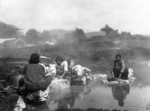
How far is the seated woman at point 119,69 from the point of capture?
1126 cm

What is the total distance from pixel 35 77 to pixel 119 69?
5.24 meters

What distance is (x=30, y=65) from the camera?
7.27 metres

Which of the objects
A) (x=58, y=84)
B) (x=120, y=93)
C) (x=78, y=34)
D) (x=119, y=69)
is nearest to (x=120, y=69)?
(x=119, y=69)

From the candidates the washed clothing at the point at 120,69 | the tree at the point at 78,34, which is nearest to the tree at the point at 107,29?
the tree at the point at 78,34

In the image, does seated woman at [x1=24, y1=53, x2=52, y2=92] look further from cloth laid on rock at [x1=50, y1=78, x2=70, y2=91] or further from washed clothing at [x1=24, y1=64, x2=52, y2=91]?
cloth laid on rock at [x1=50, y1=78, x2=70, y2=91]

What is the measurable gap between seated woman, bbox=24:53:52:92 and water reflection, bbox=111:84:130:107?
87.9 inches

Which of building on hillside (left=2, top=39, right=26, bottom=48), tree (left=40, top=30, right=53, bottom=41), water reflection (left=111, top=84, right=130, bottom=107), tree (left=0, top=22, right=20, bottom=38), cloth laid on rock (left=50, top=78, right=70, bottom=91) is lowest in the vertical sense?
water reflection (left=111, top=84, right=130, bottom=107)

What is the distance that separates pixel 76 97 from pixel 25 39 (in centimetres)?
2163

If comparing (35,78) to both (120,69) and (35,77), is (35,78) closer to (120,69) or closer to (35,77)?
(35,77)

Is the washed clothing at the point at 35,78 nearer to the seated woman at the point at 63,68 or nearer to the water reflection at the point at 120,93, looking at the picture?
the water reflection at the point at 120,93

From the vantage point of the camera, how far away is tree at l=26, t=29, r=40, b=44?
1049 inches

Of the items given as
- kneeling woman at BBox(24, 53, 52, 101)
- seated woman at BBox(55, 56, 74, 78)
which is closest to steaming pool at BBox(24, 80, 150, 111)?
kneeling woman at BBox(24, 53, 52, 101)

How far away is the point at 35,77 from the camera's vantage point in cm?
721

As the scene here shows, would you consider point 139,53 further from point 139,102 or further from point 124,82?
point 139,102
